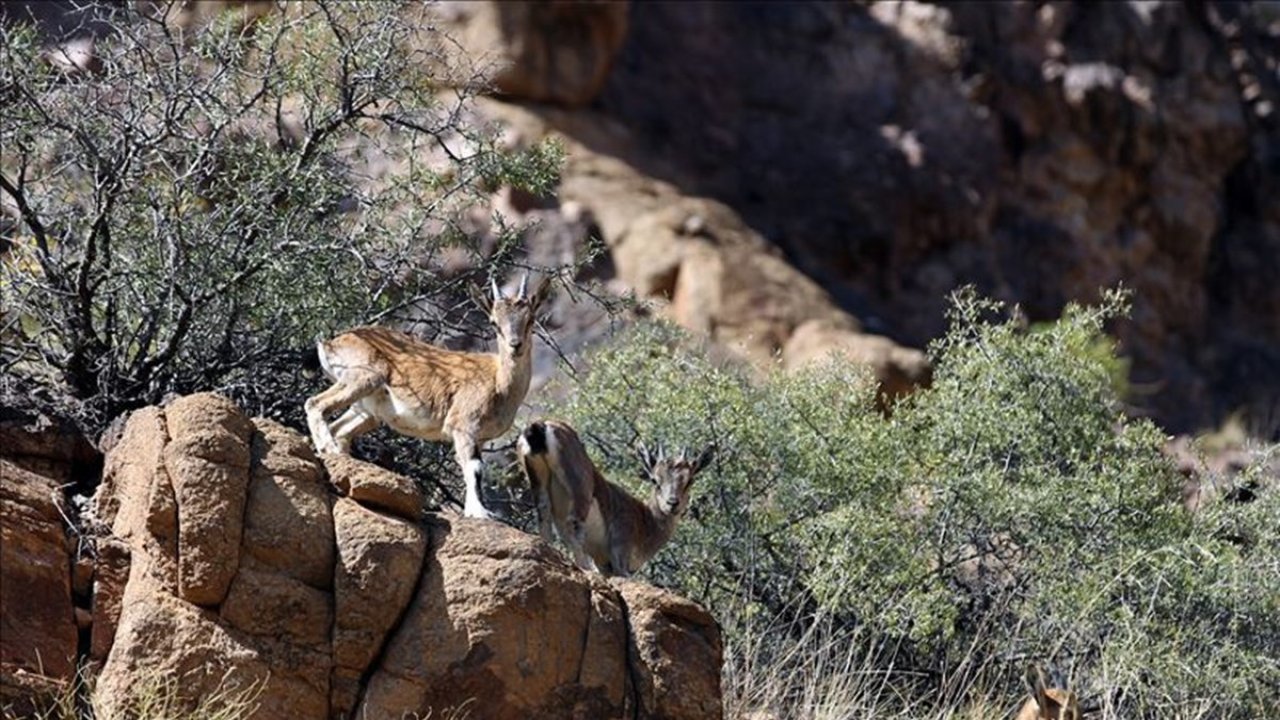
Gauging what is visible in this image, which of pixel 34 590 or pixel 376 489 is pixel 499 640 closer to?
pixel 376 489

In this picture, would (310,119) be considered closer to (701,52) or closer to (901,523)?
(901,523)

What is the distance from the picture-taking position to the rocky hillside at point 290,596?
9.62 metres

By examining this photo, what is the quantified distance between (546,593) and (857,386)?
17.3ft

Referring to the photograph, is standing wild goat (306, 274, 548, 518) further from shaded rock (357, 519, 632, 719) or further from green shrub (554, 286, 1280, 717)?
green shrub (554, 286, 1280, 717)

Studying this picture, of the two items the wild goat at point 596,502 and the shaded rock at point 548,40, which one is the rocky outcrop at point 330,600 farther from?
the shaded rock at point 548,40

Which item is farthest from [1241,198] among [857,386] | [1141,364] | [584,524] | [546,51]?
[584,524]

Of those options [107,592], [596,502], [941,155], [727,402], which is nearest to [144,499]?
[107,592]

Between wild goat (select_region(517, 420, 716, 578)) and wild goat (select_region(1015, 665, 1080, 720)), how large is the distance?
7.99ft

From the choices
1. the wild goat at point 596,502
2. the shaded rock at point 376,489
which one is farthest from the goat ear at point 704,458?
the shaded rock at point 376,489

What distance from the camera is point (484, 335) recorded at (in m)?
13.8

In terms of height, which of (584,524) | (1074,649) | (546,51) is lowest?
(1074,649)

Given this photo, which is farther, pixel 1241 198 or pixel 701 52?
pixel 1241 198

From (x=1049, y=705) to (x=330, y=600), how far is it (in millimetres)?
4474

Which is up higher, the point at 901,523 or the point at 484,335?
the point at 484,335
